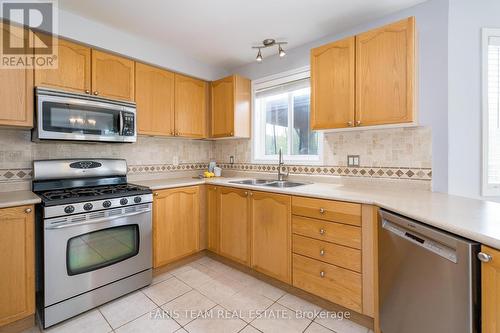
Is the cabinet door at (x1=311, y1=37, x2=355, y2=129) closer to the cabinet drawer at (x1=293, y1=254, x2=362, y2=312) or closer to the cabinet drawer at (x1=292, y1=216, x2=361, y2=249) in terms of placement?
the cabinet drawer at (x1=292, y1=216, x2=361, y2=249)

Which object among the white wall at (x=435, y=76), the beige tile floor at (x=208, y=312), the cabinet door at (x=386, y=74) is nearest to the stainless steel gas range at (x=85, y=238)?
the beige tile floor at (x=208, y=312)

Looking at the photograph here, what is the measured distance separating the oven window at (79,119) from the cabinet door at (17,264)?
676mm

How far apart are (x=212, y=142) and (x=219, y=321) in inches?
95.0

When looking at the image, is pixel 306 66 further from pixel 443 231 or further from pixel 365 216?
pixel 443 231

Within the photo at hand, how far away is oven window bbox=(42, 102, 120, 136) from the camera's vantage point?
1.84m

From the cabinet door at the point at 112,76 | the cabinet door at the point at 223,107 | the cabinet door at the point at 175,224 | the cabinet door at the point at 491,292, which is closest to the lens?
the cabinet door at the point at 491,292

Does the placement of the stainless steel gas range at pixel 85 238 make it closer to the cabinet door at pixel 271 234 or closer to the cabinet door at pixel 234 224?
the cabinet door at pixel 234 224

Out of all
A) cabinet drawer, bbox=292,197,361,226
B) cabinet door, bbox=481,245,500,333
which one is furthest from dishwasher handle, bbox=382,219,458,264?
cabinet drawer, bbox=292,197,361,226

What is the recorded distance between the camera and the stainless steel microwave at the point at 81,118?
5.94ft

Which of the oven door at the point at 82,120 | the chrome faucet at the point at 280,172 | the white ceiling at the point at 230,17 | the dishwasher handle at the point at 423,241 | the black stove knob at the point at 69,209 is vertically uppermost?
the white ceiling at the point at 230,17

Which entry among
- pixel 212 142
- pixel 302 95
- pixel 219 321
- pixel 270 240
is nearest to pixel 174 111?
pixel 212 142

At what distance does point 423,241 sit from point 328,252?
706 millimetres

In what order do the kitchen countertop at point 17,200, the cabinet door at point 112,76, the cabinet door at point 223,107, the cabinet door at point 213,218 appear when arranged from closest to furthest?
1. the kitchen countertop at point 17,200
2. the cabinet door at point 112,76
3. the cabinet door at point 213,218
4. the cabinet door at point 223,107

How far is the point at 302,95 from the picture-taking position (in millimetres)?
2719
